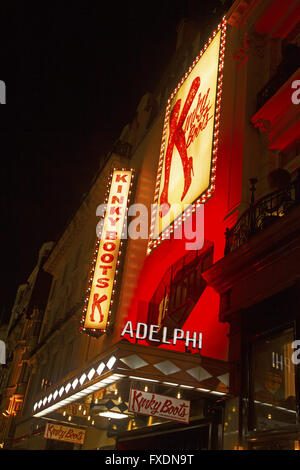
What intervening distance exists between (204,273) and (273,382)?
252cm

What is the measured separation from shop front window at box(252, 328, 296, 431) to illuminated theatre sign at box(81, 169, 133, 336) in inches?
321

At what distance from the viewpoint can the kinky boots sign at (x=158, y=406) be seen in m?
8.20

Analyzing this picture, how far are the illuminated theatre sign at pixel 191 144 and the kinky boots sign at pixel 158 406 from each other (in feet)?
18.5

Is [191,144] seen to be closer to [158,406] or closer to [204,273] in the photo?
[204,273]

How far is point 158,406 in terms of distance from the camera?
8297 mm

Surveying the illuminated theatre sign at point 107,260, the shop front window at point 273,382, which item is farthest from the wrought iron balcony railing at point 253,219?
the illuminated theatre sign at point 107,260

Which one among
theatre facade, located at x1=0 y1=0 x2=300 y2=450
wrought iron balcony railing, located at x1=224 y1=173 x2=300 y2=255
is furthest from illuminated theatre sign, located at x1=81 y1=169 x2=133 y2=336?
wrought iron balcony railing, located at x1=224 y1=173 x2=300 y2=255

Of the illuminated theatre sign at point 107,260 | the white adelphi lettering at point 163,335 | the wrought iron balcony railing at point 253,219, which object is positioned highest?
the illuminated theatre sign at point 107,260

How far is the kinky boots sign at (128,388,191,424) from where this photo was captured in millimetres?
8203

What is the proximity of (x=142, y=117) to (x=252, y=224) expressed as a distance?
53.4ft

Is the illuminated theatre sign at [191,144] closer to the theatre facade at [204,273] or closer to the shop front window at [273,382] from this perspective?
the theatre facade at [204,273]

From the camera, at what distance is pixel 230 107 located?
43.3ft

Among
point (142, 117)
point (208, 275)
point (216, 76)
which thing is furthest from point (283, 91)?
point (142, 117)
